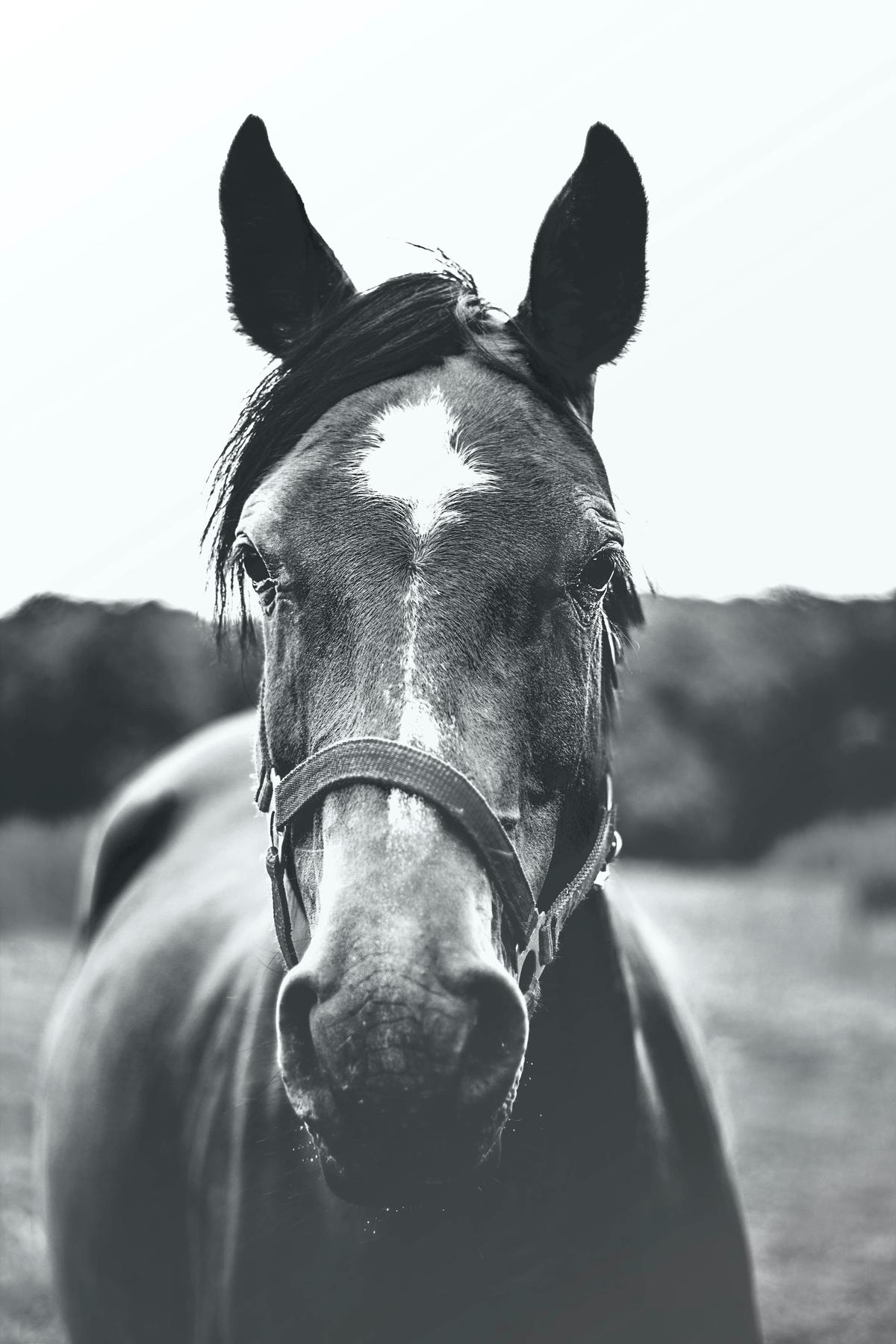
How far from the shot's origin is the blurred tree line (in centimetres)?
734

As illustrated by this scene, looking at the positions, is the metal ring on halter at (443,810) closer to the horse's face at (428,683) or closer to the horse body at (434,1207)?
the horse's face at (428,683)

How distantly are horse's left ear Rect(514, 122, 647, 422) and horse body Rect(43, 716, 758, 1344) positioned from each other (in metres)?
0.89

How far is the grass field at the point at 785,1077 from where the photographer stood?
4609mm

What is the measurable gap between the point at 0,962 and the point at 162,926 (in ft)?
18.7

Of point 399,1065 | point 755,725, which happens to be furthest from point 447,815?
point 755,725

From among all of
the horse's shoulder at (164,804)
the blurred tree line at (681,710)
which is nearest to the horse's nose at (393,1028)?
the horse's shoulder at (164,804)

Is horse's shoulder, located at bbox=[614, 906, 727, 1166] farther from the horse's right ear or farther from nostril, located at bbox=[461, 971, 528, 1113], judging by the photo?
the horse's right ear

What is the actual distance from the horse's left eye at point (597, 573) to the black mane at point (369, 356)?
0.20m

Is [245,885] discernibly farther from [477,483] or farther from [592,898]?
[477,483]

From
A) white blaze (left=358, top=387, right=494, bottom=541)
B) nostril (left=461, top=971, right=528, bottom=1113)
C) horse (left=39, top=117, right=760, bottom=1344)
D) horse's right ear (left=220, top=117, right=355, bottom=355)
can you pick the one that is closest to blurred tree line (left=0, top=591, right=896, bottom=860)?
horse (left=39, top=117, right=760, bottom=1344)

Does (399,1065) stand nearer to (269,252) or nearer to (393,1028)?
(393,1028)

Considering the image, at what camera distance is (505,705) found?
129 centimetres

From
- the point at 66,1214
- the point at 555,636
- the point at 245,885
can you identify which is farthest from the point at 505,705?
the point at 66,1214

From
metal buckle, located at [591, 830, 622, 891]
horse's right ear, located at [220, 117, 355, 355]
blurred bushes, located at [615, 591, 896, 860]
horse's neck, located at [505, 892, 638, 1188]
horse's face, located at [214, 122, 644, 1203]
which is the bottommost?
blurred bushes, located at [615, 591, 896, 860]
